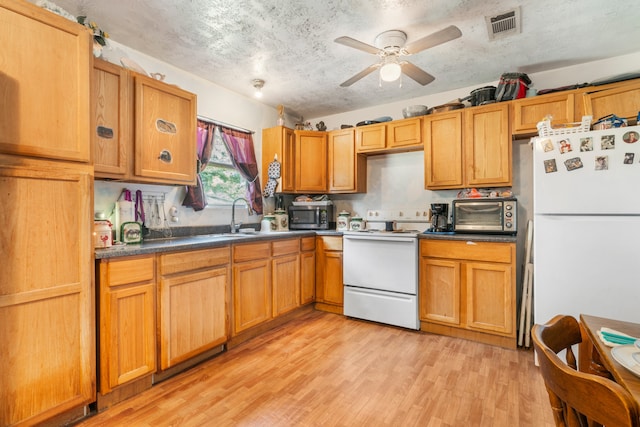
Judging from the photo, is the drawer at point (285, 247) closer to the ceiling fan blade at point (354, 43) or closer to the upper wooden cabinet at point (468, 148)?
the upper wooden cabinet at point (468, 148)

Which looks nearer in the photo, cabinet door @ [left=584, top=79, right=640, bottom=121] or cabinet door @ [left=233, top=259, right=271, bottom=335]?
cabinet door @ [left=584, top=79, right=640, bottom=121]

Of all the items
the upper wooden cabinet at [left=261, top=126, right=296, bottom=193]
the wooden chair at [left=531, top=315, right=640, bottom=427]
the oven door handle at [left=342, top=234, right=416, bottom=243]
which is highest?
the upper wooden cabinet at [left=261, top=126, right=296, bottom=193]

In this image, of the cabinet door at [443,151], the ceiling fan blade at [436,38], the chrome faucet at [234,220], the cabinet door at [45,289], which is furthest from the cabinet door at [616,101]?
the cabinet door at [45,289]

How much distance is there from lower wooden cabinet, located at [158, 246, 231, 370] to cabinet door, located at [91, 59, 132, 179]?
723mm

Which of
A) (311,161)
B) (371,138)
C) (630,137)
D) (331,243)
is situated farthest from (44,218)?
(630,137)

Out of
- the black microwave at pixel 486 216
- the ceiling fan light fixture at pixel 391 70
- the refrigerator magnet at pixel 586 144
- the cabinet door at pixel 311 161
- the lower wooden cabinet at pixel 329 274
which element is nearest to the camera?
the refrigerator magnet at pixel 586 144

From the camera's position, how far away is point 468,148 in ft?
10.1

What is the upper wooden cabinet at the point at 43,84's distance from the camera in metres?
1.45

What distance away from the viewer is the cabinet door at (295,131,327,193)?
3.97 meters

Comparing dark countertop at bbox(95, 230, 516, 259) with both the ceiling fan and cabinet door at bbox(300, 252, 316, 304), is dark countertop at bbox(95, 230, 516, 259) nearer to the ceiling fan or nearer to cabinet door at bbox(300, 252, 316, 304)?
cabinet door at bbox(300, 252, 316, 304)

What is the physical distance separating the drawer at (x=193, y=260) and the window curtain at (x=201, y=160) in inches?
30.9

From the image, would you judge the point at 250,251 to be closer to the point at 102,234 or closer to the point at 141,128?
the point at 102,234

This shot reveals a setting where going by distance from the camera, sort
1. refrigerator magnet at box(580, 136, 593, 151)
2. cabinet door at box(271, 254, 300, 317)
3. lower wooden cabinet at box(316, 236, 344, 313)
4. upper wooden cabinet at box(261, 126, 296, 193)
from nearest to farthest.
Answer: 1. refrigerator magnet at box(580, 136, 593, 151)
2. cabinet door at box(271, 254, 300, 317)
3. lower wooden cabinet at box(316, 236, 344, 313)
4. upper wooden cabinet at box(261, 126, 296, 193)

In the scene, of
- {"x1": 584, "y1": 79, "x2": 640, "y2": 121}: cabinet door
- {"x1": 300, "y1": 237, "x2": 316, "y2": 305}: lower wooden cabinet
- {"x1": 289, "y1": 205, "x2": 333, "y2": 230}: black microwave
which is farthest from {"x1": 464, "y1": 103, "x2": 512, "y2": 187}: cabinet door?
{"x1": 300, "y1": 237, "x2": 316, "y2": 305}: lower wooden cabinet
